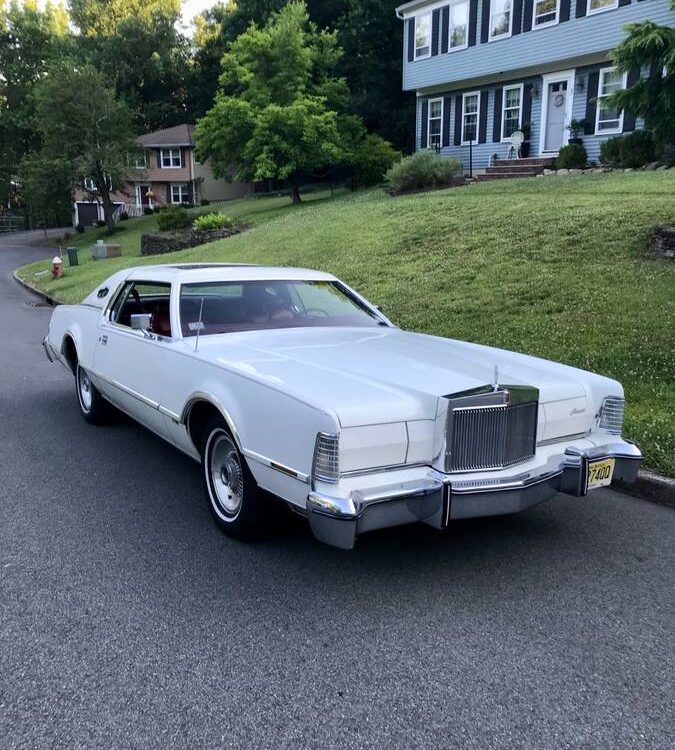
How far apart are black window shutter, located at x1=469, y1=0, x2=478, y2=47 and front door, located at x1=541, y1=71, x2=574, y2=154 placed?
333 centimetres

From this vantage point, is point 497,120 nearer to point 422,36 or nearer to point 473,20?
point 473,20

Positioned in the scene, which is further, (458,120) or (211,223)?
(458,120)

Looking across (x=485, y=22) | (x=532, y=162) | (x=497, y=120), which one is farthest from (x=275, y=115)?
(x=532, y=162)

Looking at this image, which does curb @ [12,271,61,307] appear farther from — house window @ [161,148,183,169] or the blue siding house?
house window @ [161,148,183,169]

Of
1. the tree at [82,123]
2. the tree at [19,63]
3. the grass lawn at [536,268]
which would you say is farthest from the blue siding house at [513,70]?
the tree at [19,63]

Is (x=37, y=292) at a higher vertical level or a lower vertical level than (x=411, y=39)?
lower

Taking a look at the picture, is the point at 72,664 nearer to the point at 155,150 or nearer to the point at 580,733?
the point at 580,733

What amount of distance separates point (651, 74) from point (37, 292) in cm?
1668

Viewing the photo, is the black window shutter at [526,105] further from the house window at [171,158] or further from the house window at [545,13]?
the house window at [171,158]

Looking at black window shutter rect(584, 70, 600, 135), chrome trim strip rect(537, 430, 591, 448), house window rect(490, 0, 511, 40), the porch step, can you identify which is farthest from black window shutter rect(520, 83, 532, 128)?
chrome trim strip rect(537, 430, 591, 448)

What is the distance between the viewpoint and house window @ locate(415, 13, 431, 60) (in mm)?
25969

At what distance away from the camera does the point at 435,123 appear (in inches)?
1069

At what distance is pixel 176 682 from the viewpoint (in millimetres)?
2688

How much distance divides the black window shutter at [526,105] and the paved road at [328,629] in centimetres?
2150
